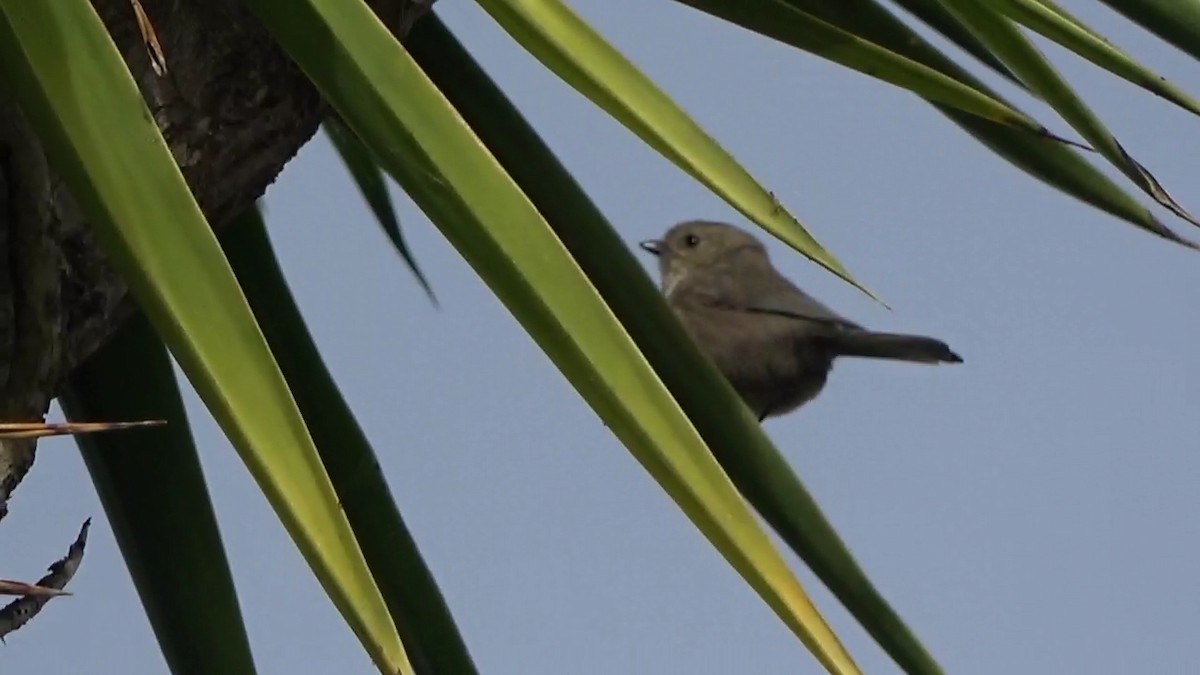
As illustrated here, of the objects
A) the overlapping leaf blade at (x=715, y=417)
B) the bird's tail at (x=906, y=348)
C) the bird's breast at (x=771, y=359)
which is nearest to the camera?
the overlapping leaf blade at (x=715, y=417)

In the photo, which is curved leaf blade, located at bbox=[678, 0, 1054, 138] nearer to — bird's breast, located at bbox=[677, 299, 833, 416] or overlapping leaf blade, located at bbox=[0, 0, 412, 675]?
overlapping leaf blade, located at bbox=[0, 0, 412, 675]

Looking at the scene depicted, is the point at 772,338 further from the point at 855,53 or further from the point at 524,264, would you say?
the point at 524,264

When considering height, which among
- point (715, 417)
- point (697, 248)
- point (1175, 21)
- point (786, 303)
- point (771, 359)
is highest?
point (697, 248)

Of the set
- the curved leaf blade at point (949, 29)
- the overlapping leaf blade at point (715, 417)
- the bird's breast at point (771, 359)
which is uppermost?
the bird's breast at point (771, 359)

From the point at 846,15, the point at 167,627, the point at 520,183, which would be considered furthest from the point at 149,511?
the point at 846,15

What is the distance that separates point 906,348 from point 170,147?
227 cm

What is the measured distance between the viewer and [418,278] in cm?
254

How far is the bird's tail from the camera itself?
331 centimetres

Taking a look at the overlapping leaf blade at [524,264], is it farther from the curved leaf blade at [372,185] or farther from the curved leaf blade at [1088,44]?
the curved leaf blade at [372,185]

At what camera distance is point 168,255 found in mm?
931

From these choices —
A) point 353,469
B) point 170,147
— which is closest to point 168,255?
point 170,147

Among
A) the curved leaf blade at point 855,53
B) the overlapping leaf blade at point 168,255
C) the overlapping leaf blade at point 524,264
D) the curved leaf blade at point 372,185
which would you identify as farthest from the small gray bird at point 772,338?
the overlapping leaf blade at point 168,255

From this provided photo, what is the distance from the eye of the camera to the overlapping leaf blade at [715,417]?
142 centimetres

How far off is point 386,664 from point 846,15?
3.12 ft
